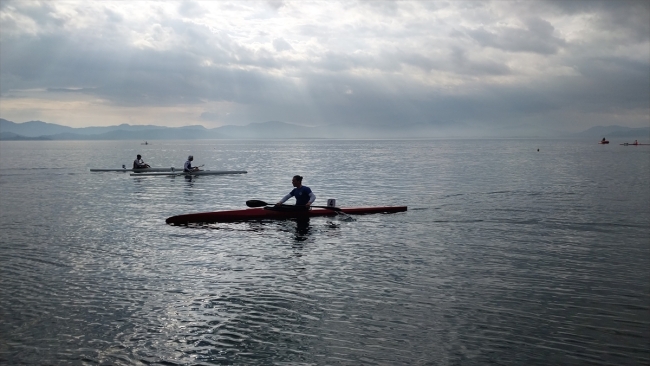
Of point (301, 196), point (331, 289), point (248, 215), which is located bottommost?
point (331, 289)

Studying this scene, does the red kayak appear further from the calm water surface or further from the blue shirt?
the calm water surface

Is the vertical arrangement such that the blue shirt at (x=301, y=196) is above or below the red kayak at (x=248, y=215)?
above

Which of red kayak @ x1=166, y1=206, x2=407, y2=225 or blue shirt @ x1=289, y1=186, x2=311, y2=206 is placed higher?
blue shirt @ x1=289, y1=186, x2=311, y2=206

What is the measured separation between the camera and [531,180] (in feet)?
162

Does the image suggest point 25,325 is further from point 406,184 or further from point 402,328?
point 406,184

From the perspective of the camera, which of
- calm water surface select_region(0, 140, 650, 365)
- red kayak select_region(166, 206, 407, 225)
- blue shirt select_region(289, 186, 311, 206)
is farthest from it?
blue shirt select_region(289, 186, 311, 206)

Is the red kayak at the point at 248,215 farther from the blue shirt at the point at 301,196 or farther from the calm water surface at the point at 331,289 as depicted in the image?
the calm water surface at the point at 331,289

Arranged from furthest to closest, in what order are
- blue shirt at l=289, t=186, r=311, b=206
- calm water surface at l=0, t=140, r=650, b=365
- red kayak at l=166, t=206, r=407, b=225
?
blue shirt at l=289, t=186, r=311, b=206 < red kayak at l=166, t=206, r=407, b=225 < calm water surface at l=0, t=140, r=650, b=365

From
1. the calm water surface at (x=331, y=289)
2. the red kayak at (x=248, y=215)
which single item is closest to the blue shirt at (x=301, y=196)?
the red kayak at (x=248, y=215)

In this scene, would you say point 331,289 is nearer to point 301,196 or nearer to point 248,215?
point 301,196

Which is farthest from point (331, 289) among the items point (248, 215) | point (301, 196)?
point (248, 215)

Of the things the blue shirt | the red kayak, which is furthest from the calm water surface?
the blue shirt

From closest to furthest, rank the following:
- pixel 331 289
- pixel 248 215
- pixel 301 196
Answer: pixel 331 289 < pixel 301 196 < pixel 248 215

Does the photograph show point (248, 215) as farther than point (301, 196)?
Yes
